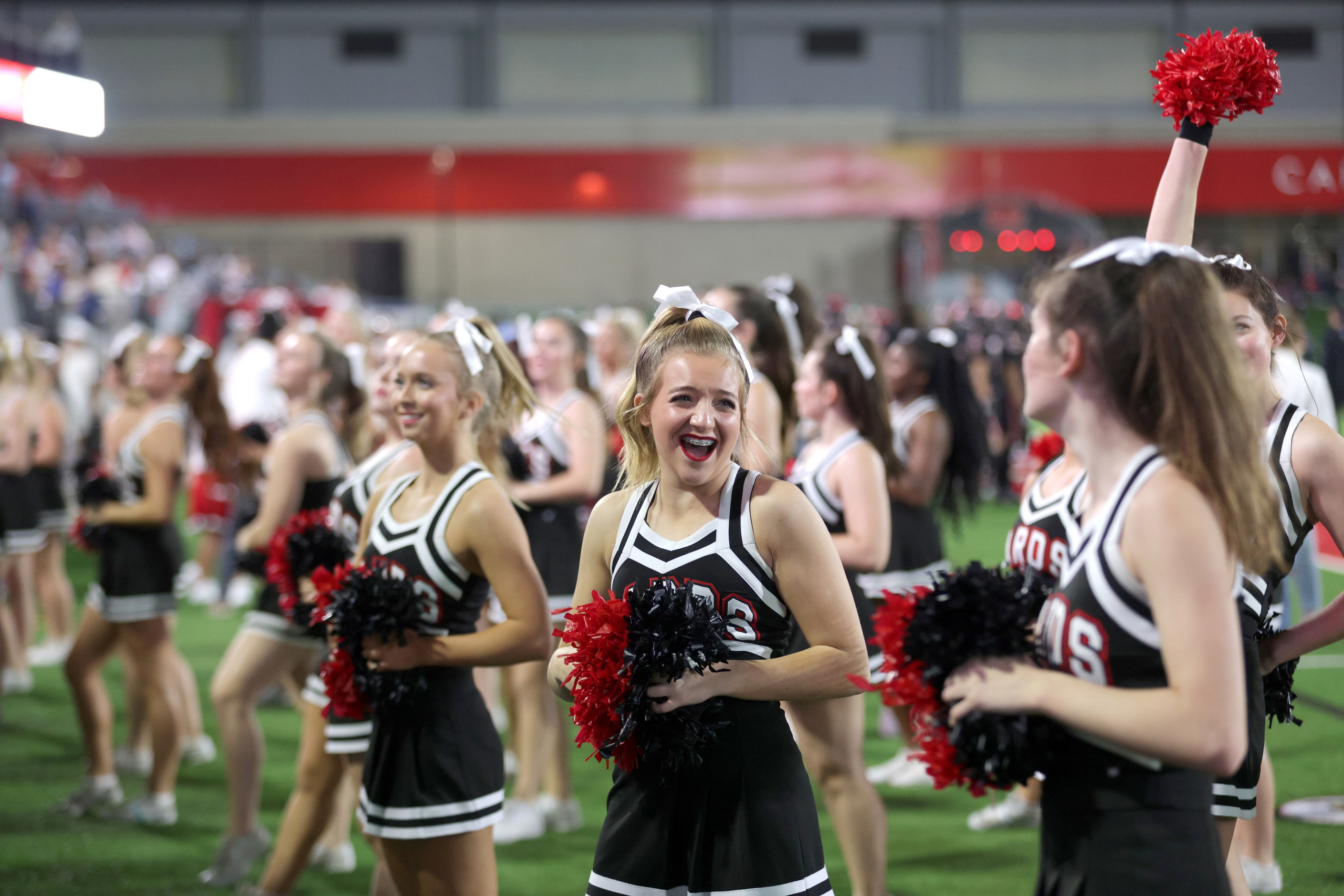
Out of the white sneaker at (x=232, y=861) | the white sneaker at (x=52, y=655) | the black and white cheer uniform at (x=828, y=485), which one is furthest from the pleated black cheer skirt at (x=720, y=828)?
the white sneaker at (x=52, y=655)

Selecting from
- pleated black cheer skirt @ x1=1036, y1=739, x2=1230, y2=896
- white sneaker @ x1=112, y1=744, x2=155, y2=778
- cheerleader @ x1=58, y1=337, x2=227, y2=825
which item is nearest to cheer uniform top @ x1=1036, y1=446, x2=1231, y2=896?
pleated black cheer skirt @ x1=1036, y1=739, x2=1230, y2=896

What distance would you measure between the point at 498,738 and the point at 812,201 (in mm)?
19289

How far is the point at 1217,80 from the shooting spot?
2.36 m

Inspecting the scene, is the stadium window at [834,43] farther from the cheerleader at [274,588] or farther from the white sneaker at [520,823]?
the white sneaker at [520,823]

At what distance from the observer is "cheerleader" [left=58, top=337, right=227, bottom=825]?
459 cm

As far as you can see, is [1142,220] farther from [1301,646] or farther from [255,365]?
[1301,646]

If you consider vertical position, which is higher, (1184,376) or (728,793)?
(1184,376)

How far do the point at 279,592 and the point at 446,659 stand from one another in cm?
132

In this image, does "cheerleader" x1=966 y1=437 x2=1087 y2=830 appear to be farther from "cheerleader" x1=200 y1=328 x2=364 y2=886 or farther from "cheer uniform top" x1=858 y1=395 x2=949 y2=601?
"cheerleader" x1=200 y1=328 x2=364 y2=886

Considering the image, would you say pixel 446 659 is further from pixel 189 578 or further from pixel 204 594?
pixel 189 578

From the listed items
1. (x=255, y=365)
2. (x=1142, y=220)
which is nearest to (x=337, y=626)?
(x=255, y=365)

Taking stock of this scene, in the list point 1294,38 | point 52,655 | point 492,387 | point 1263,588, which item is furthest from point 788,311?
→ point 1294,38

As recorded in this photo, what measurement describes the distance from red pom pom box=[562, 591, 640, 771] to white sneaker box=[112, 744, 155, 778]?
374 cm

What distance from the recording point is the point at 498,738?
2.83 m
